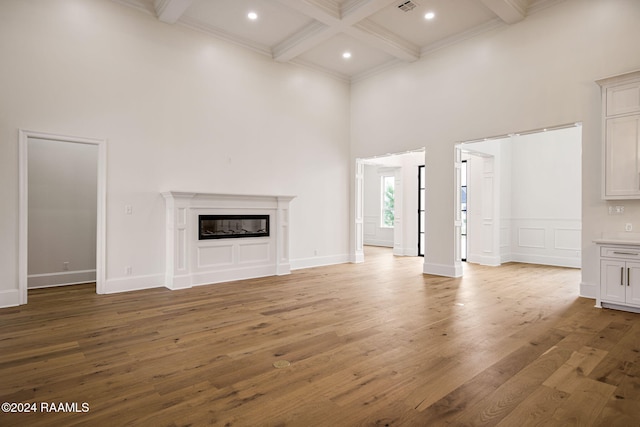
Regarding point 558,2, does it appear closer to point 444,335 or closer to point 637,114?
point 637,114

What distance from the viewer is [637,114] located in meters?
4.52

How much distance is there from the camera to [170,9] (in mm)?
5398

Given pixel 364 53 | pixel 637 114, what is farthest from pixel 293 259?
pixel 637 114

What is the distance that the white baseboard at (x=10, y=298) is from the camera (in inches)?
178

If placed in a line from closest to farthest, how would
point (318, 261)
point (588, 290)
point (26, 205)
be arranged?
point (26, 205), point (588, 290), point (318, 261)

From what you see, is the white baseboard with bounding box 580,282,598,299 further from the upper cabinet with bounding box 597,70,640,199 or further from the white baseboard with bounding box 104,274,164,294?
the white baseboard with bounding box 104,274,164,294

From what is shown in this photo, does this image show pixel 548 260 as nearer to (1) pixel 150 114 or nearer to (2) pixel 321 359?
(2) pixel 321 359

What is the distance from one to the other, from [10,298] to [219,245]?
2.73 meters

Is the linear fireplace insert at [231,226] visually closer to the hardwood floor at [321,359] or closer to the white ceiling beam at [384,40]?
the hardwood floor at [321,359]

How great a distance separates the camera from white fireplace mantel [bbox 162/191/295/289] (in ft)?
18.4

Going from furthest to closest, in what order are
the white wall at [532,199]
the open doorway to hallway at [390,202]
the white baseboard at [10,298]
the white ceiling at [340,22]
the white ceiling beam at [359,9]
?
the open doorway to hallway at [390,202], the white wall at [532,199], the white ceiling at [340,22], the white ceiling beam at [359,9], the white baseboard at [10,298]

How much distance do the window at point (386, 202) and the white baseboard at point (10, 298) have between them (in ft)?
32.9

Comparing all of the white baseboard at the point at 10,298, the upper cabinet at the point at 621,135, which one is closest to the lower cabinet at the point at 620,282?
the upper cabinet at the point at 621,135

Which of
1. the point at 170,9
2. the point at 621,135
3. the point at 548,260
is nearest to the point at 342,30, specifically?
the point at 170,9
